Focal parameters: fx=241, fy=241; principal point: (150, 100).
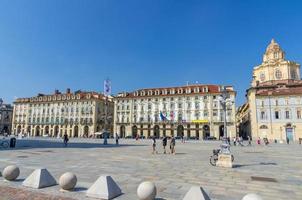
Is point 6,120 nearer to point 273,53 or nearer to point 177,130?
point 177,130

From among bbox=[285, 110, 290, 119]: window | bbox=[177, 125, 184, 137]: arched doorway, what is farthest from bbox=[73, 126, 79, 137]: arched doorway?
bbox=[285, 110, 290, 119]: window

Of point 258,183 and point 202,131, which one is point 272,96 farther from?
point 258,183

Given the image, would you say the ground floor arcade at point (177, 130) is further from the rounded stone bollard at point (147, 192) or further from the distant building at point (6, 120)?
the distant building at point (6, 120)

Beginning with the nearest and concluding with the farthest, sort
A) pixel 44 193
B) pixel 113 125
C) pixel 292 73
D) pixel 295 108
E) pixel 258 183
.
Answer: pixel 44 193 < pixel 258 183 < pixel 295 108 < pixel 292 73 < pixel 113 125

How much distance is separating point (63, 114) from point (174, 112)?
140ft

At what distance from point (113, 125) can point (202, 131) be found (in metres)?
32.9

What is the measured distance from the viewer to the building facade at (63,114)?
281 feet

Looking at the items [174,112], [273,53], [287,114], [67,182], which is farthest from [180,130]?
[67,182]

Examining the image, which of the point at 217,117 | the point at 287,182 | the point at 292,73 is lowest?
the point at 287,182

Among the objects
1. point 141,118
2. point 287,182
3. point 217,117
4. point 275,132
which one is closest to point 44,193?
point 287,182

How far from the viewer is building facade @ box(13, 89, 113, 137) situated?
85688 mm

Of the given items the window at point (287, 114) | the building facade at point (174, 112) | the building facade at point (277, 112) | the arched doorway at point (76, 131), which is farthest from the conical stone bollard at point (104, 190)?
the arched doorway at point (76, 131)

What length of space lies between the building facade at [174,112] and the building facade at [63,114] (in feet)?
25.4

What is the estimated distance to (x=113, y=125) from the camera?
8719 cm
